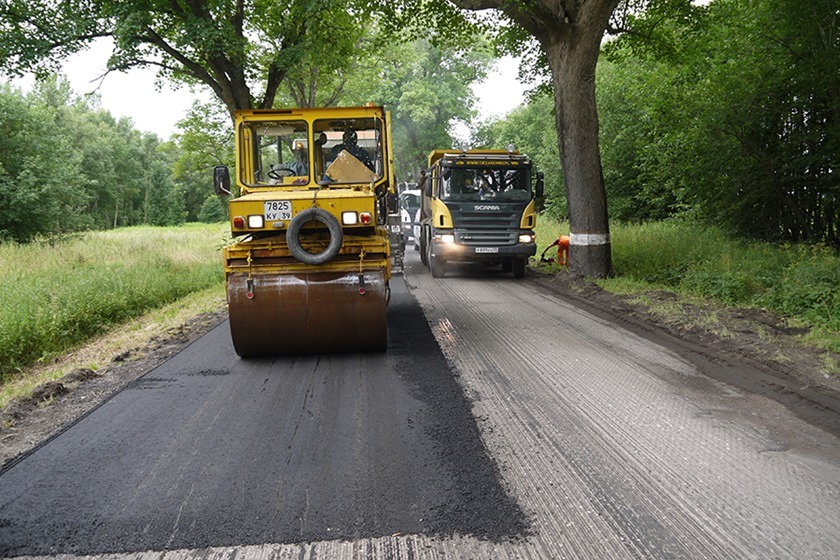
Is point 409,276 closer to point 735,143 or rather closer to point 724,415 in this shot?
point 735,143

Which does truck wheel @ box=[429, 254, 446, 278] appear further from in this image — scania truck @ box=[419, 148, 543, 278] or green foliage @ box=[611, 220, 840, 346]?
green foliage @ box=[611, 220, 840, 346]

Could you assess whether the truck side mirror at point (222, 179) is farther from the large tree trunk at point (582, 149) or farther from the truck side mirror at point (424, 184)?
the truck side mirror at point (424, 184)

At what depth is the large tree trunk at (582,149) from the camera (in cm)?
1145

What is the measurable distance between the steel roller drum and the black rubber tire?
0.27 meters

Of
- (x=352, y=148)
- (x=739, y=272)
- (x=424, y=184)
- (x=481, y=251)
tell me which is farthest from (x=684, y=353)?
(x=424, y=184)

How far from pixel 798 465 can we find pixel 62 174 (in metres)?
27.3

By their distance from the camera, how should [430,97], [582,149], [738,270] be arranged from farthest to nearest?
[430,97] < [582,149] < [738,270]

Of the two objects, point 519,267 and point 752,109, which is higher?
point 752,109

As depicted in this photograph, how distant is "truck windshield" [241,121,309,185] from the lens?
764cm

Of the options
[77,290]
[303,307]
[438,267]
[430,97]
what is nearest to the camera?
[303,307]

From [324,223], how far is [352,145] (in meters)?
2.50

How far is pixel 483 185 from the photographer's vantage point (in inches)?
535

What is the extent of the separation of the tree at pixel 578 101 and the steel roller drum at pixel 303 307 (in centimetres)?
715

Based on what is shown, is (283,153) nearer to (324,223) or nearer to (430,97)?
(324,223)
